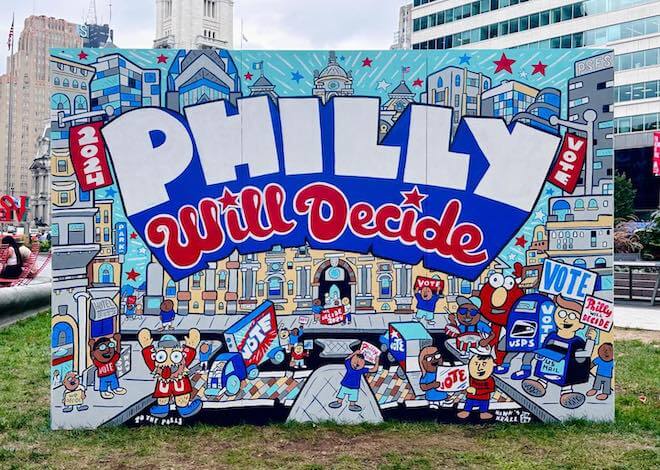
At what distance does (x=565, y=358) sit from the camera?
6.09 metres

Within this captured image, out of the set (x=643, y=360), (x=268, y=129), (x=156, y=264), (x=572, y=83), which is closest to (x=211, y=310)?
(x=156, y=264)

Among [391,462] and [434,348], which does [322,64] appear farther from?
[391,462]

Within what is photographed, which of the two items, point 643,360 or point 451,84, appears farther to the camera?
point 643,360

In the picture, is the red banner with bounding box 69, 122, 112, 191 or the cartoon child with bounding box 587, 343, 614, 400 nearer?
the red banner with bounding box 69, 122, 112, 191

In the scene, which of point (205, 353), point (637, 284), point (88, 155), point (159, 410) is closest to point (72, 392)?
point (159, 410)

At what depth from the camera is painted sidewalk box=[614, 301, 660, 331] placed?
12.7 m

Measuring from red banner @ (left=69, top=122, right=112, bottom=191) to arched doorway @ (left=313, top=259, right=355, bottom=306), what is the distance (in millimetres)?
2169

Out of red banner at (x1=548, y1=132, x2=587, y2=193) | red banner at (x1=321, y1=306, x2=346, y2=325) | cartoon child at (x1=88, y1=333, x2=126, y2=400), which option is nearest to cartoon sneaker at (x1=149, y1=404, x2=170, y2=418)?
cartoon child at (x1=88, y1=333, x2=126, y2=400)

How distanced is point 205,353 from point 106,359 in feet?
3.04

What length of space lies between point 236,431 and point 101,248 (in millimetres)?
2131

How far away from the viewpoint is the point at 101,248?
591cm

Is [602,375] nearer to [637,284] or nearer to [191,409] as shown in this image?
[191,409]

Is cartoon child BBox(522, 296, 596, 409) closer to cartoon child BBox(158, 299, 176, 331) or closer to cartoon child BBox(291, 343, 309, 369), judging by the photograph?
cartoon child BBox(291, 343, 309, 369)

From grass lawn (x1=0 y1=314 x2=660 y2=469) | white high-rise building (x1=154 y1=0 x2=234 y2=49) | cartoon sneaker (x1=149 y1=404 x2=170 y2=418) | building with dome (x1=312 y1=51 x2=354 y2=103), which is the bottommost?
grass lawn (x1=0 y1=314 x2=660 y2=469)
